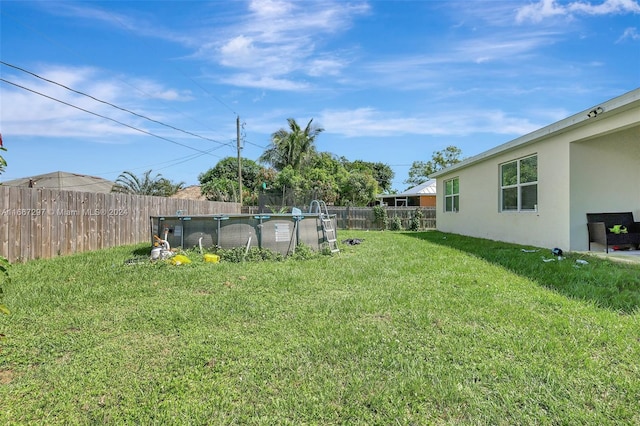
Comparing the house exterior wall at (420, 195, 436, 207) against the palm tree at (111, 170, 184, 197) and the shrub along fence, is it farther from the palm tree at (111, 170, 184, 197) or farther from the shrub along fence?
the palm tree at (111, 170, 184, 197)

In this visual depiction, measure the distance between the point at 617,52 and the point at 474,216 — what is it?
5.63 meters

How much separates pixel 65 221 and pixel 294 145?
59.5 ft

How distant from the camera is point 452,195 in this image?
14.0m

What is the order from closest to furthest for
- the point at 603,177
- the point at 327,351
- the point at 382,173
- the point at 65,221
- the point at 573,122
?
the point at 327,351, the point at 573,122, the point at 603,177, the point at 65,221, the point at 382,173

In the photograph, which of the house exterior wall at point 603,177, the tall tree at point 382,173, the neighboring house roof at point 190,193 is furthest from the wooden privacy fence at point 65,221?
the tall tree at point 382,173

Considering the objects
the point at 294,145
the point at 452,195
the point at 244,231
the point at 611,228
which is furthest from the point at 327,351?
the point at 294,145

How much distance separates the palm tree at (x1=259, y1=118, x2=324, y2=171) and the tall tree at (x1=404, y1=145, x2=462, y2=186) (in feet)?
38.1

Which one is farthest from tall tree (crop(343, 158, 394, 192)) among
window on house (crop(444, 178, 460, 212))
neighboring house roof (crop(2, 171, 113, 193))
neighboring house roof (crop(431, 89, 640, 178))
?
neighboring house roof (crop(431, 89, 640, 178))

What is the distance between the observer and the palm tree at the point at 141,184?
20.8 m

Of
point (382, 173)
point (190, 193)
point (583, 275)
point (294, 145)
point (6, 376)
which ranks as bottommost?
point (6, 376)

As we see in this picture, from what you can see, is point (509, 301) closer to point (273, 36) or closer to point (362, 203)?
point (273, 36)

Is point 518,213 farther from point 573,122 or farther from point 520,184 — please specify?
point 573,122

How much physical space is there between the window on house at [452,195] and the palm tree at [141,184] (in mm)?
18135

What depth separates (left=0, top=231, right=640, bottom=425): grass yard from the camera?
196 centimetres
